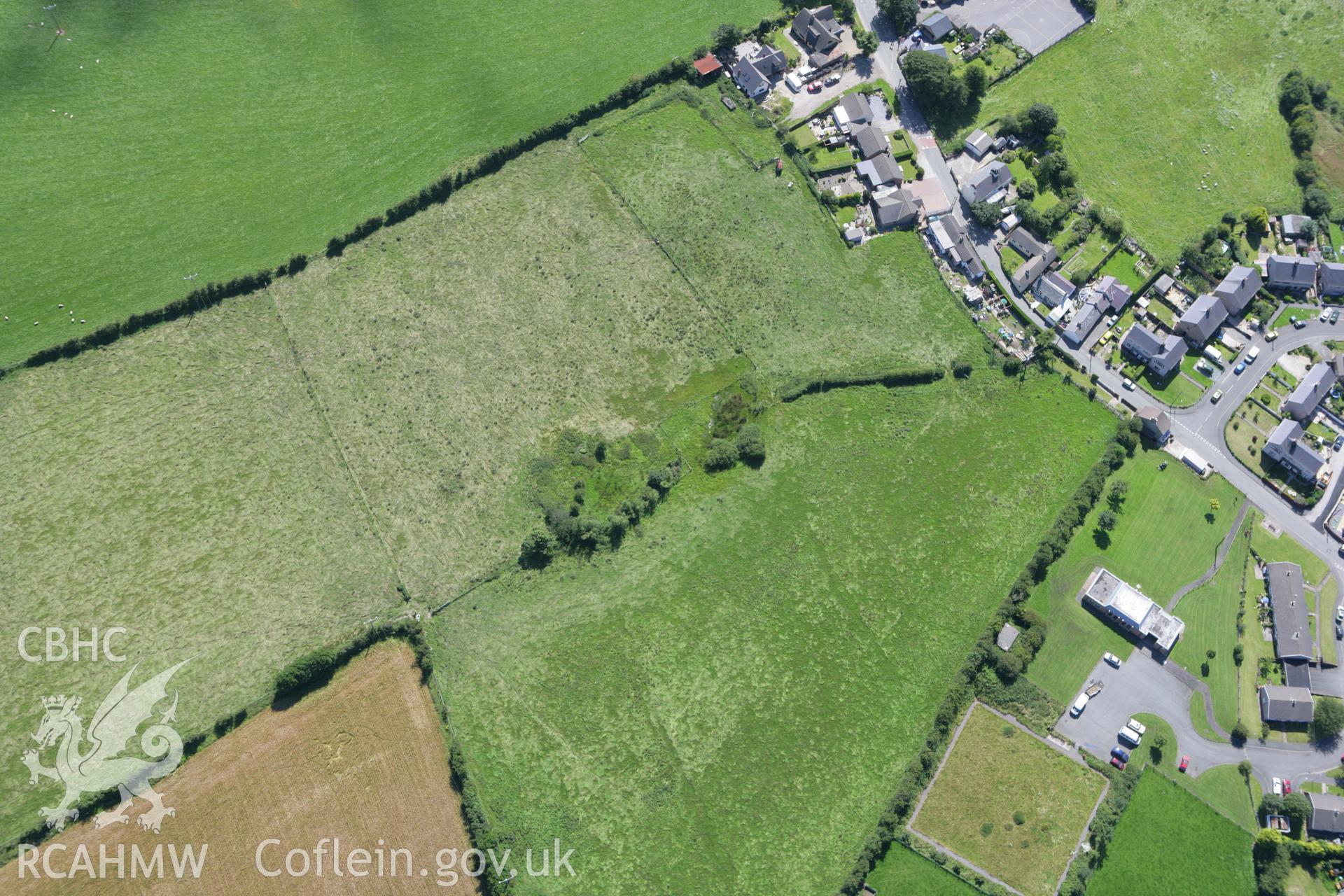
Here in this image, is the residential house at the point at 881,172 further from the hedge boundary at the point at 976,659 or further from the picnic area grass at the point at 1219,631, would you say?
the picnic area grass at the point at 1219,631

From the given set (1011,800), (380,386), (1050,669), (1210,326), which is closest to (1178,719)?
(1050,669)

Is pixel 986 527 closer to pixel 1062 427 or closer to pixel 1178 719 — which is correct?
pixel 1062 427

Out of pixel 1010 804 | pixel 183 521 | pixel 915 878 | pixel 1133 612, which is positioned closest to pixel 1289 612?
pixel 1133 612

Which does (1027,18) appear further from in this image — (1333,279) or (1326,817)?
(1326,817)

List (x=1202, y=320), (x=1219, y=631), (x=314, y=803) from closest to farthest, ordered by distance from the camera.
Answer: (x=314, y=803) < (x=1219, y=631) < (x=1202, y=320)

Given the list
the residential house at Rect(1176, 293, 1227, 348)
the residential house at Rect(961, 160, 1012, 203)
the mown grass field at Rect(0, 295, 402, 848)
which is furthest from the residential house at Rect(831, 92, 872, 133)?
the mown grass field at Rect(0, 295, 402, 848)
